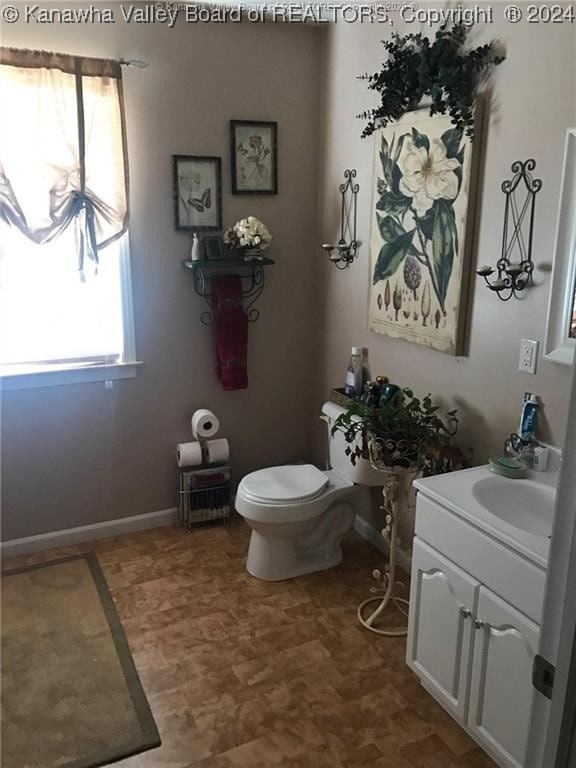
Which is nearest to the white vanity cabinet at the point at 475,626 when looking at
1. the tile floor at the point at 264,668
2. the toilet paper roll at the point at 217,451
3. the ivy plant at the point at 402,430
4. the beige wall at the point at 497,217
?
the tile floor at the point at 264,668

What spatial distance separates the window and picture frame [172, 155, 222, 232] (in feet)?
0.93

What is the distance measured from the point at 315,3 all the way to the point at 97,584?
114 inches

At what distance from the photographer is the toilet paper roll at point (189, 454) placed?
10.8ft

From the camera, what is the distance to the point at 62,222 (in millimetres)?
2854

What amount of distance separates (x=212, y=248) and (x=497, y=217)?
4.77 ft

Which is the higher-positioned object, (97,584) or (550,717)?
(550,717)

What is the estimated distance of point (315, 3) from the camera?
298 centimetres

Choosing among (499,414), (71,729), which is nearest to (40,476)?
(71,729)

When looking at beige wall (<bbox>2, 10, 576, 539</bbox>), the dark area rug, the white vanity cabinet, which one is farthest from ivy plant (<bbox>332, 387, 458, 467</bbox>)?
the dark area rug

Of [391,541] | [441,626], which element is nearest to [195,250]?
[391,541]

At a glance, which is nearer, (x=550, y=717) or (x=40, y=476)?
(x=550, y=717)

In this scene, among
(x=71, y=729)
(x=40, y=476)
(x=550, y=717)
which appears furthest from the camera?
(x=40, y=476)

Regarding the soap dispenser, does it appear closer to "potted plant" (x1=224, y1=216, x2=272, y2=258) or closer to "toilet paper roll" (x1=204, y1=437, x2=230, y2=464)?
"potted plant" (x1=224, y1=216, x2=272, y2=258)

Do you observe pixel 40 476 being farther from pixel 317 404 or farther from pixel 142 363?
pixel 317 404
